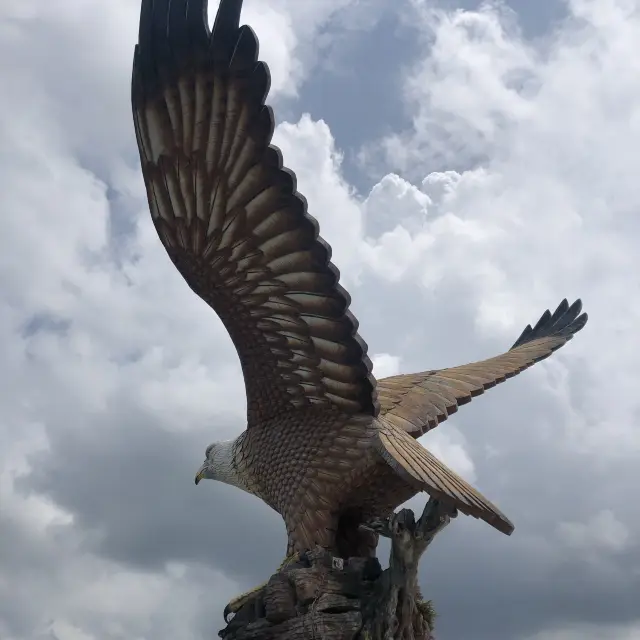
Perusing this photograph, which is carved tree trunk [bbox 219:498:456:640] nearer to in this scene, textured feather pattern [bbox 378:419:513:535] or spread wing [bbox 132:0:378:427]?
textured feather pattern [bbox 378:419:513:535]

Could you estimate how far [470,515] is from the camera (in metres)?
5.84

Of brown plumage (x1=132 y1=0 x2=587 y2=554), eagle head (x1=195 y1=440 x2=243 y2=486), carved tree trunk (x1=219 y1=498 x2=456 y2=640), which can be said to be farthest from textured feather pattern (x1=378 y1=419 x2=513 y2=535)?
eagle head (x1=195 y1=440 x2=243 y2=486)

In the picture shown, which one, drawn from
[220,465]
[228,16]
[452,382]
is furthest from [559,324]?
[228,16]

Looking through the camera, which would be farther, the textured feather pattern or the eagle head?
the eagle head

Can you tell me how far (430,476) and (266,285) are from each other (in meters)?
1.85

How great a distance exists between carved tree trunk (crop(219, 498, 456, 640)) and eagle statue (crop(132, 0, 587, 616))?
254 mm

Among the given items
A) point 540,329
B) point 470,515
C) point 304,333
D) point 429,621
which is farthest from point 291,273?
point 540,329

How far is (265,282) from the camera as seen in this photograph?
249 inches

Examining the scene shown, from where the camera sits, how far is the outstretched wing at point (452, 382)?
7570 mm

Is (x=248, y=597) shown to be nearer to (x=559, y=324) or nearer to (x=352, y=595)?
(x=352, y=595)

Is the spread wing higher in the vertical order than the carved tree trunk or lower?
higher

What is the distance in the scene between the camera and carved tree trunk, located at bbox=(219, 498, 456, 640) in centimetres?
609

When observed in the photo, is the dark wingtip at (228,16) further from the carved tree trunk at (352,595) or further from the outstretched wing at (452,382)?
the carved tree trunk at (352,595)

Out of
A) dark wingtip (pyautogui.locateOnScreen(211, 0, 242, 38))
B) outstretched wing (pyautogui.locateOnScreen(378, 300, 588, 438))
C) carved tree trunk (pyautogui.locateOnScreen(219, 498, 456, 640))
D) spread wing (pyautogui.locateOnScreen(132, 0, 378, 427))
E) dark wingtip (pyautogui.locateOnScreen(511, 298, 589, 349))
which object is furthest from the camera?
dark wingtip (pyautogui.locateOnScreen(511, 298, 589, 349))
